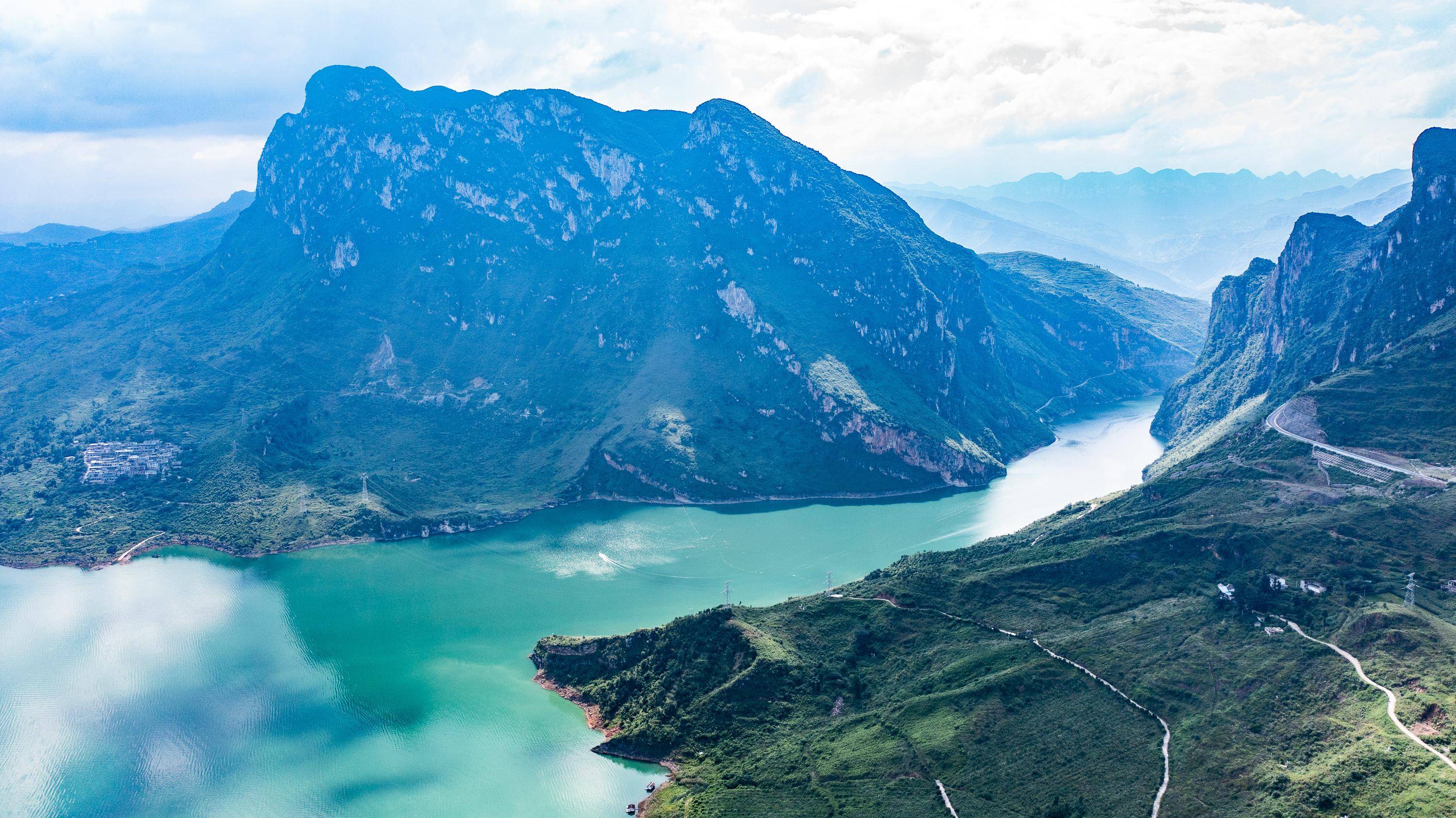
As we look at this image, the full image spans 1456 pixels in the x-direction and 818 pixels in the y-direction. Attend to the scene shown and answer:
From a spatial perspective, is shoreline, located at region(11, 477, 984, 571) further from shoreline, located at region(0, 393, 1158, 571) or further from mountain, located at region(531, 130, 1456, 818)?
mountain, located at region(531, 130, 1456, 818)

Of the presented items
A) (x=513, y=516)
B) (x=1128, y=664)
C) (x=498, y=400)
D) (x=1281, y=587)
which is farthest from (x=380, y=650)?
(x=1281, y=587)

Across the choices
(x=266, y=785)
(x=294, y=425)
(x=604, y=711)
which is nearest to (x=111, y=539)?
(x=294, y=425)

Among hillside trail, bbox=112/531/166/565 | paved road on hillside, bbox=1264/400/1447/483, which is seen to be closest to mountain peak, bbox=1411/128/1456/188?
paved road on hillside, bbox=1264/400/1447/483

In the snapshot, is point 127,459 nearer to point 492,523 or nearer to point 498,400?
point 498,400

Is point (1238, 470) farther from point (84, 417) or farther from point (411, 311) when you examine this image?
point (84, 417)

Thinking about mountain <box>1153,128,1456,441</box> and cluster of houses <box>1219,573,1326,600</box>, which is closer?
cluster of houses <box>1219,573,1326,600</box>

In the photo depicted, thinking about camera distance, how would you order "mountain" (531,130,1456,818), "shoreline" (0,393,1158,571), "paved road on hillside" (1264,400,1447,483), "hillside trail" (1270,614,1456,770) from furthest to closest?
"shoreline" (0,393,1158,571), "paved road on hillside" (1264,400,1447,483), "mountain" (531,130,1456,818), "hillside trail" (1270,614,1456,770)

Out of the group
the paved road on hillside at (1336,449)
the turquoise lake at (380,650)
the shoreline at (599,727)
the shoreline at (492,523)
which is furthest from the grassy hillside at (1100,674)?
the shoreline at (492,523)
